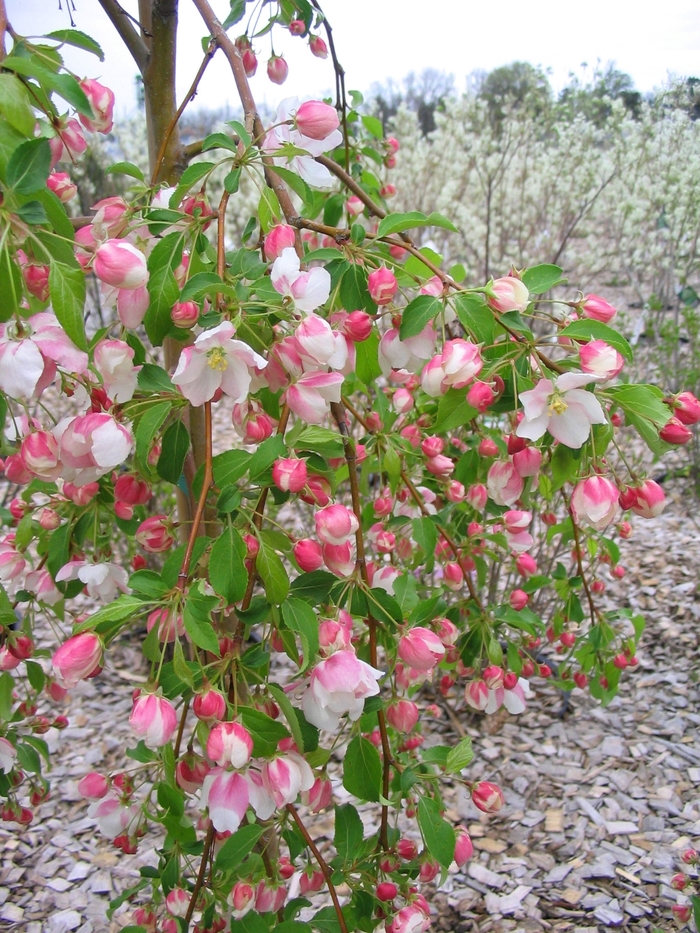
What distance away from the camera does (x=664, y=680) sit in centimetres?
213

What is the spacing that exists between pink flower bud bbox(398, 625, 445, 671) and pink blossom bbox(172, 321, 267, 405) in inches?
12.2

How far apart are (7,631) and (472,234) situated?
13.4 ft

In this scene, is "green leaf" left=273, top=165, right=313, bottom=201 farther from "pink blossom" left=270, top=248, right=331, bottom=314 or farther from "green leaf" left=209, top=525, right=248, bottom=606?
"green leaf" left=209, top=525, right=248, bottom=606

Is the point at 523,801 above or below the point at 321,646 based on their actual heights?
below

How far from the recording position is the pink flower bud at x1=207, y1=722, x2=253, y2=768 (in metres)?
0.63

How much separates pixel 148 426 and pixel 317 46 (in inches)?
33.8

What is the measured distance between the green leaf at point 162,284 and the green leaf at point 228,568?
217mm

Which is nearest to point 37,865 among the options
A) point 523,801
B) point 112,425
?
point 523,801

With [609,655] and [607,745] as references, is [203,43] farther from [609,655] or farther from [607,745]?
[607,745]

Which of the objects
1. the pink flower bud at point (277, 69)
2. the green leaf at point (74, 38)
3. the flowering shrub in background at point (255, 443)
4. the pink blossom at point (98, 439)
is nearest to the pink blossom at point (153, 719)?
the flowering shrub in background at point (255, 443)

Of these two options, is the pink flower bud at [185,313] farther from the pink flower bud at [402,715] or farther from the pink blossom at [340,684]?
the pink flower bud at [402,715]

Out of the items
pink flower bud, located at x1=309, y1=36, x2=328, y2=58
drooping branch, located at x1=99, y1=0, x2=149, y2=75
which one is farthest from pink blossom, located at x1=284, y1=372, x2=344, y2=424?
pink flower bud, located at x1=309, y1=36, x2=328, y2=58

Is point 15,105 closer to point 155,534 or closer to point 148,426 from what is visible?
point 148,426

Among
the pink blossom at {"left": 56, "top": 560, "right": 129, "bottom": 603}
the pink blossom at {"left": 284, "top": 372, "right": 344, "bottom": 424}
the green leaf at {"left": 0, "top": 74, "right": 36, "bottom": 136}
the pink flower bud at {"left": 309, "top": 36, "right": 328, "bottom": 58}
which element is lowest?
the pink blossom at {"left": 56, "top": 560, "right": 129, "bottom": 603}
